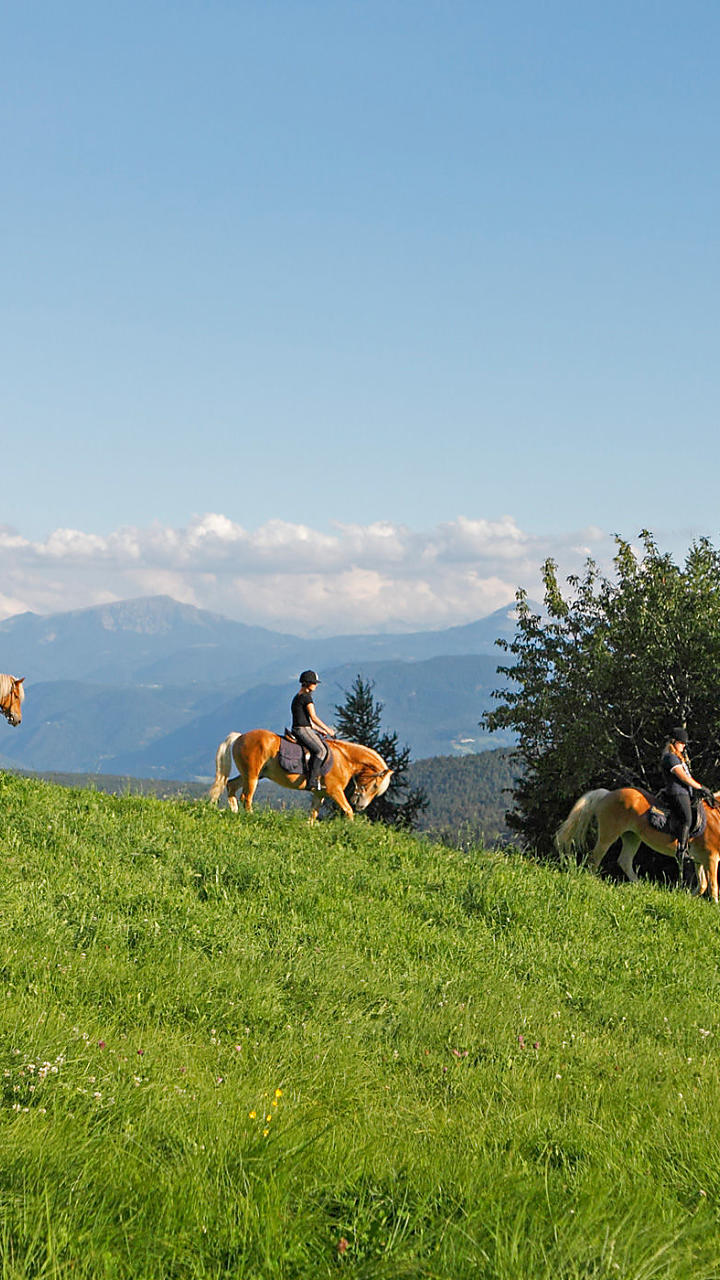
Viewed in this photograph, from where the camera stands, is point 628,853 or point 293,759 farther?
point 628,853

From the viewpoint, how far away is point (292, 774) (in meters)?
18.8

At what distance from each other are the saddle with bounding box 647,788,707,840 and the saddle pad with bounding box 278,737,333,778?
6913 mm

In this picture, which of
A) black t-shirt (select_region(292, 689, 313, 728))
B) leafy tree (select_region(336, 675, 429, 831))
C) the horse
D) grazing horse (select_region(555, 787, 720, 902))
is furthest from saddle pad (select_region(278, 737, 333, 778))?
leafy tree (select_region(336, 675, 429, 831))

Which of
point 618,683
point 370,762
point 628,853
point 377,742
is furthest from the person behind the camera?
point 377,742

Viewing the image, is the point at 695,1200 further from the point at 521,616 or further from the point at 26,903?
the point at 521,616

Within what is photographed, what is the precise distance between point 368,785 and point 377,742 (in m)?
28.6

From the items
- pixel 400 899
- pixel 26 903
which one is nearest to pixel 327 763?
pixel 400 899

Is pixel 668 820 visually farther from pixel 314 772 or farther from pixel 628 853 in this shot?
pixel 314 772

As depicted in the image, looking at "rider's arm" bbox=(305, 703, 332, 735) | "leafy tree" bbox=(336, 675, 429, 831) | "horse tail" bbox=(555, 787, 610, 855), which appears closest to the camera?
"rider's arm" bbox=(305, 703, 332, 735)

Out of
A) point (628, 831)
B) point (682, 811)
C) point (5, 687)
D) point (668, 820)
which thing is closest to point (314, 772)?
point (628, 831)

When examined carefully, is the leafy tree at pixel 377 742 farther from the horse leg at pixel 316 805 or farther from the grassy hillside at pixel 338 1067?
the grassy hillside at pixel 338 1067

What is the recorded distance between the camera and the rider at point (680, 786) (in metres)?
18.1

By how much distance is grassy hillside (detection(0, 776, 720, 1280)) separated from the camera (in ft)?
11.1

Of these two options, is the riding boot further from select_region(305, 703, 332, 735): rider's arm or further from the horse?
the horse
